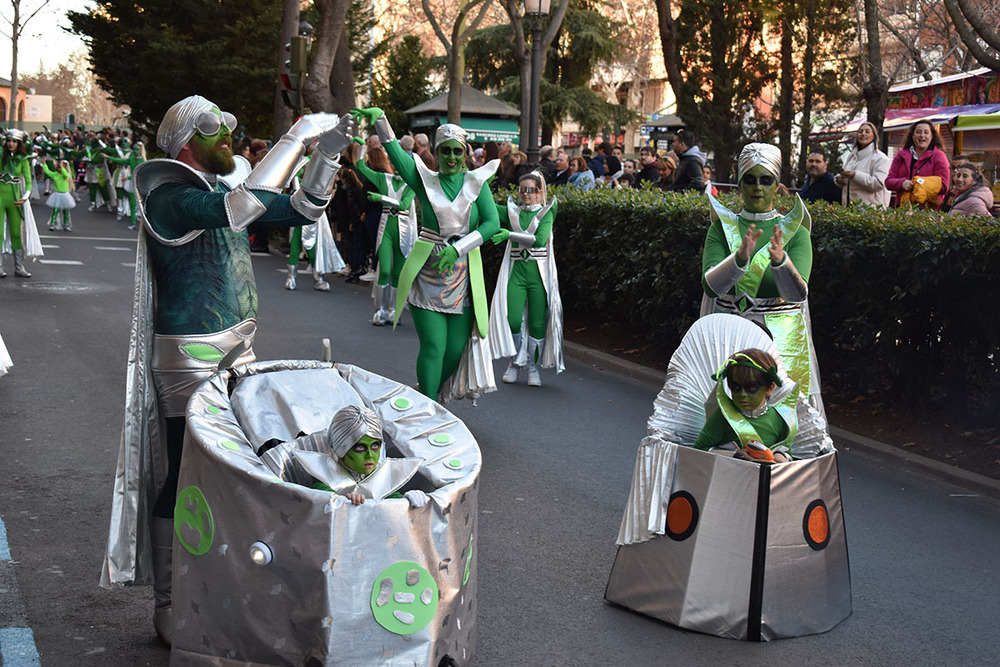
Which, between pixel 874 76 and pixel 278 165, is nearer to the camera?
pixel 278 165

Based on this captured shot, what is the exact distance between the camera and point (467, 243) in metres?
7.42

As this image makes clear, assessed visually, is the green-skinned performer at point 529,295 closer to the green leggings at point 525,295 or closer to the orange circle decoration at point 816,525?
the green leggings at point 525,295

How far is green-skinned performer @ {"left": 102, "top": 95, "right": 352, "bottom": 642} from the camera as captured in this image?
4.06 metres

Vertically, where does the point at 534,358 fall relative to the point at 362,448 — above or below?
below

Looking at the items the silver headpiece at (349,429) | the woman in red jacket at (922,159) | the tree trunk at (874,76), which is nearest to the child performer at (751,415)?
the silver headpiece at (349,429)

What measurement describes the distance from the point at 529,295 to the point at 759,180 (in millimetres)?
4685

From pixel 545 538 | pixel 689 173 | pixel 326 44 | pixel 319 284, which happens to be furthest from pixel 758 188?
pixel 326 44

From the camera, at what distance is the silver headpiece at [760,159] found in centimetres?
563

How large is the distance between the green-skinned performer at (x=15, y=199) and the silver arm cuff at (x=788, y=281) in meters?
12.1

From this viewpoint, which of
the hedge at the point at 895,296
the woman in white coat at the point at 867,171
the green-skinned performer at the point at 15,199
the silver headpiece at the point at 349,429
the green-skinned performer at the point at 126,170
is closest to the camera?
the silver headpiece at the point at 349,429

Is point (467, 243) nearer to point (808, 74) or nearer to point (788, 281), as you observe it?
point (788, 281)

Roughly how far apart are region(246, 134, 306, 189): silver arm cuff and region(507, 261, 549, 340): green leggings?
624cm

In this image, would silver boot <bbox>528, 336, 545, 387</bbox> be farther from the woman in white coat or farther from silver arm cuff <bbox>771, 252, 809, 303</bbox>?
silver arm cuff <bbox>771, 252, 809, 303</bbox>

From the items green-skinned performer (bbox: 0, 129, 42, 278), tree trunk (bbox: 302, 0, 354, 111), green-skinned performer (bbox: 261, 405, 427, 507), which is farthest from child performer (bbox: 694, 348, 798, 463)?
tree trunk (bbox: 302, 0, 354, 111)
